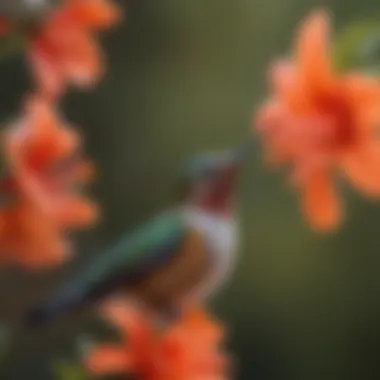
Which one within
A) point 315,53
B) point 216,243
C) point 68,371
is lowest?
point 68,371

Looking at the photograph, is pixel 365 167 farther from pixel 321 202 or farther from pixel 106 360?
pixel 106 360

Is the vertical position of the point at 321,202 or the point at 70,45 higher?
the point at 70,45

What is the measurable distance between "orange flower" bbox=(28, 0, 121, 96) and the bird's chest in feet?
0.68

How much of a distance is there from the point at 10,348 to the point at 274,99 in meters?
0.42

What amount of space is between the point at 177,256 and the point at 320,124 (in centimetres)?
23

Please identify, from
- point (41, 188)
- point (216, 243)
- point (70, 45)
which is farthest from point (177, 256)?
point (70, 45)

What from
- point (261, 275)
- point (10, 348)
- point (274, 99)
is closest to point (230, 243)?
point (261, 275)

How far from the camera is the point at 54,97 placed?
3.16 feet

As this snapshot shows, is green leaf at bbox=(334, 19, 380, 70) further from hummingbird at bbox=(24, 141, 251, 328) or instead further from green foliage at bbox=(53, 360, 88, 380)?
green foliage at bbox=(53, 360, 88, 380)

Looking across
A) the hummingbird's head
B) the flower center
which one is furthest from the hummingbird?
the flower center

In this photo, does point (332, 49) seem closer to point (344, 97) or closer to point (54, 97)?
point (344, 97)

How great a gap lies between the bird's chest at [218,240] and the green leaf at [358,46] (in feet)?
0.75

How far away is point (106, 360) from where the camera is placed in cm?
97

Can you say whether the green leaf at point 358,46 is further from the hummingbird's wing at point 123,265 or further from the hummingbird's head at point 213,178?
the hummingbird's wing at point 123,265
